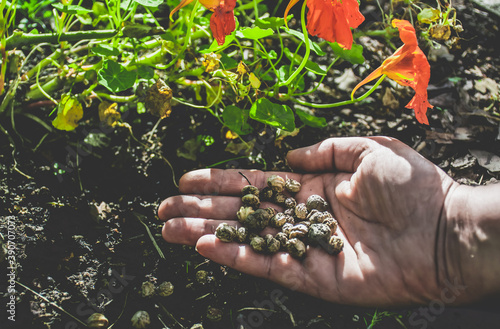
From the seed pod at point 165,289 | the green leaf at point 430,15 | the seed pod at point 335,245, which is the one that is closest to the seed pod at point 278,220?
the seed pod at point 335,245

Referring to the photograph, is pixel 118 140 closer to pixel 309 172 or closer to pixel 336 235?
pixel 309 172

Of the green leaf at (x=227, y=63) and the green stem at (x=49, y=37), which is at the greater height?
the green stem at (x=49, y=37)

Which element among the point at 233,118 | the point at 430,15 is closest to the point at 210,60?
the point at 233,118

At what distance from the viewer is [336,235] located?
1.53 m

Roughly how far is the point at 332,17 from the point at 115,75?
87cm

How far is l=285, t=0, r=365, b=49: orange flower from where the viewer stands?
127 centimetres

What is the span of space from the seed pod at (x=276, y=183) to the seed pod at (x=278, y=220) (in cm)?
13

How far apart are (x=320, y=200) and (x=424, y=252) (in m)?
0.44

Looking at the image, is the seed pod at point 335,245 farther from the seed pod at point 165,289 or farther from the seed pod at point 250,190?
the seed pod at point 165,289

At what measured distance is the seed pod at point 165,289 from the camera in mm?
1514

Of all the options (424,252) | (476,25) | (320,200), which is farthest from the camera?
(476,25)

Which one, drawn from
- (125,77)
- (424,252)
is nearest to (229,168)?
(125,77)

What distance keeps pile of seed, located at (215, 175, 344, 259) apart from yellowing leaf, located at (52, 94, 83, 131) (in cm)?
80

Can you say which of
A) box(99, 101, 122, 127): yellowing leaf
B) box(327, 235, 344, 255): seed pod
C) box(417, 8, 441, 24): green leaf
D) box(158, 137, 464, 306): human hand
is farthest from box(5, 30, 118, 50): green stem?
box(417, 8, 441, 24): green leaf
